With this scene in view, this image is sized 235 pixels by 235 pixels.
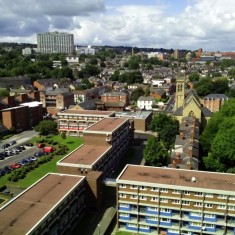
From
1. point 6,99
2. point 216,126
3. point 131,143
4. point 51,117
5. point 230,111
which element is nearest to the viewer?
point 216,126

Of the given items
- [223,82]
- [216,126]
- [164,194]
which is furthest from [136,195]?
[223,82]

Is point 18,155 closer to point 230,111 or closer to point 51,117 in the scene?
point 51,117

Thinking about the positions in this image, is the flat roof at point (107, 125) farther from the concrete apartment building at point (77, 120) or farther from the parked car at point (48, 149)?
the parked car at point (48, 149)

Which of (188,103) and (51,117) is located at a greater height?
(188,103)

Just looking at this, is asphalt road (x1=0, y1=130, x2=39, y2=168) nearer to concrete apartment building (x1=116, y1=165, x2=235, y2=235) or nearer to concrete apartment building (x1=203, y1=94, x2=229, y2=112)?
concrete apartment building (x1=116, y1=165, x2=235, y2=235)

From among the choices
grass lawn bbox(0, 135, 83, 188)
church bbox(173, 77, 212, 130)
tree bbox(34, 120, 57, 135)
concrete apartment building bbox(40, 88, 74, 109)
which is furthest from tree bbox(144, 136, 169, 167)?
concrete apartment building bbox(40, 88, 74, 109)

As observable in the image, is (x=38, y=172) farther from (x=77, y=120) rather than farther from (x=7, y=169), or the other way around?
(x=77, y=120)
